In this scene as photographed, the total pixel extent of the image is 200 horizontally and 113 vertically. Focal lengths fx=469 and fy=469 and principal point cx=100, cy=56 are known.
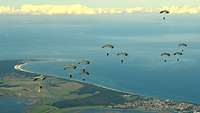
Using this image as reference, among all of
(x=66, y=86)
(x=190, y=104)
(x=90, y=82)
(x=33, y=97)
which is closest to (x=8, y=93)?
(x=33, y=97)

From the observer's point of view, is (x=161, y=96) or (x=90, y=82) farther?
(x=90, y=82)

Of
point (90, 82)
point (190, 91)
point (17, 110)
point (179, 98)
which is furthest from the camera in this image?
point (90, 82)

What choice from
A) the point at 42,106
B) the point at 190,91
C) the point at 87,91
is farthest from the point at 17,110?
the point at 190,91

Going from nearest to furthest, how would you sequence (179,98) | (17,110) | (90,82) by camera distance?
(17,110)
(179,98)
(90,82)

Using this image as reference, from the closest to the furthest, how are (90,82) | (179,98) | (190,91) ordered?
(179,98) < (190,91) < (90,82)

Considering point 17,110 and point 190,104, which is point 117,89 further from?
point 17,110

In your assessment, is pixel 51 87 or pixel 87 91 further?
pixel 51 87

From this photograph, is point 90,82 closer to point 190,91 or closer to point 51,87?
point 51,87

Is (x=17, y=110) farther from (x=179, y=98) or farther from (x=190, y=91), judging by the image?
(x=190, y=91)
